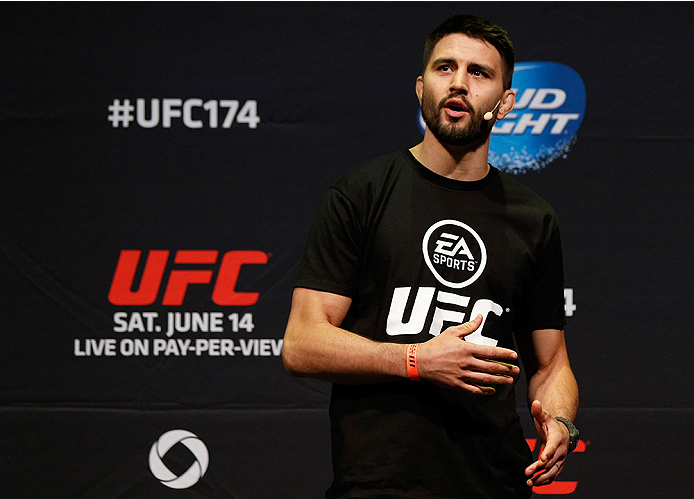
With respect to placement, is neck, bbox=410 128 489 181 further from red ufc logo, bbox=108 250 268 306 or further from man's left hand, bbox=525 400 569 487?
red ufc logo, bbox=108 250 268 306

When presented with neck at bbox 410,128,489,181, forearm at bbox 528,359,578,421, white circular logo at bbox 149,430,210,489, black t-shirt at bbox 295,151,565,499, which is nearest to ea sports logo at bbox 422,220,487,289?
black t-shirt at bbox 295,151,565,499

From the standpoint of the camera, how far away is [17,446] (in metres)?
2.31

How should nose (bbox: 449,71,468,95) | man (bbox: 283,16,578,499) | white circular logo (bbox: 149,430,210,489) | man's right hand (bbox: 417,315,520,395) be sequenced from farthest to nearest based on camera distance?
white circular logo (bbox: 149,430,210,489)
nose (bbox: 449,71,468,95)
man (bbox: 283,16,578,499)
man's right hand (bbox: 417,315,520,395)

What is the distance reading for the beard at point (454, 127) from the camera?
4.61 ft

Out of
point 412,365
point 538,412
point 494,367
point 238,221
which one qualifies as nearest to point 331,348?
point 412,365

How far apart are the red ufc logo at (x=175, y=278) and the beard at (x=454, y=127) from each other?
3.69 ft

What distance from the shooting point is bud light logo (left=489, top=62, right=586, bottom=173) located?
2414mm

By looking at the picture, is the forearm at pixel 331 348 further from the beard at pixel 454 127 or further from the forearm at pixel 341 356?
the beard at pixel 454 127

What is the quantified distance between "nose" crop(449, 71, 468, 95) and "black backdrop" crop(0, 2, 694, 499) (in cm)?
100

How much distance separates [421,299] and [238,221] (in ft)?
3.87

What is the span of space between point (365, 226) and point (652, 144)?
151 cm

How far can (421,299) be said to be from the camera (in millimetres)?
1336

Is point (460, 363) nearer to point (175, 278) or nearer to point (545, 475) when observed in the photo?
point (545, 475)

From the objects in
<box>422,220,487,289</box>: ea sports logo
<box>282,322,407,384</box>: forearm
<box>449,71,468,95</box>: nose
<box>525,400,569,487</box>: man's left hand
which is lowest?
<box>525,400,569,487</box>: man's left hand
